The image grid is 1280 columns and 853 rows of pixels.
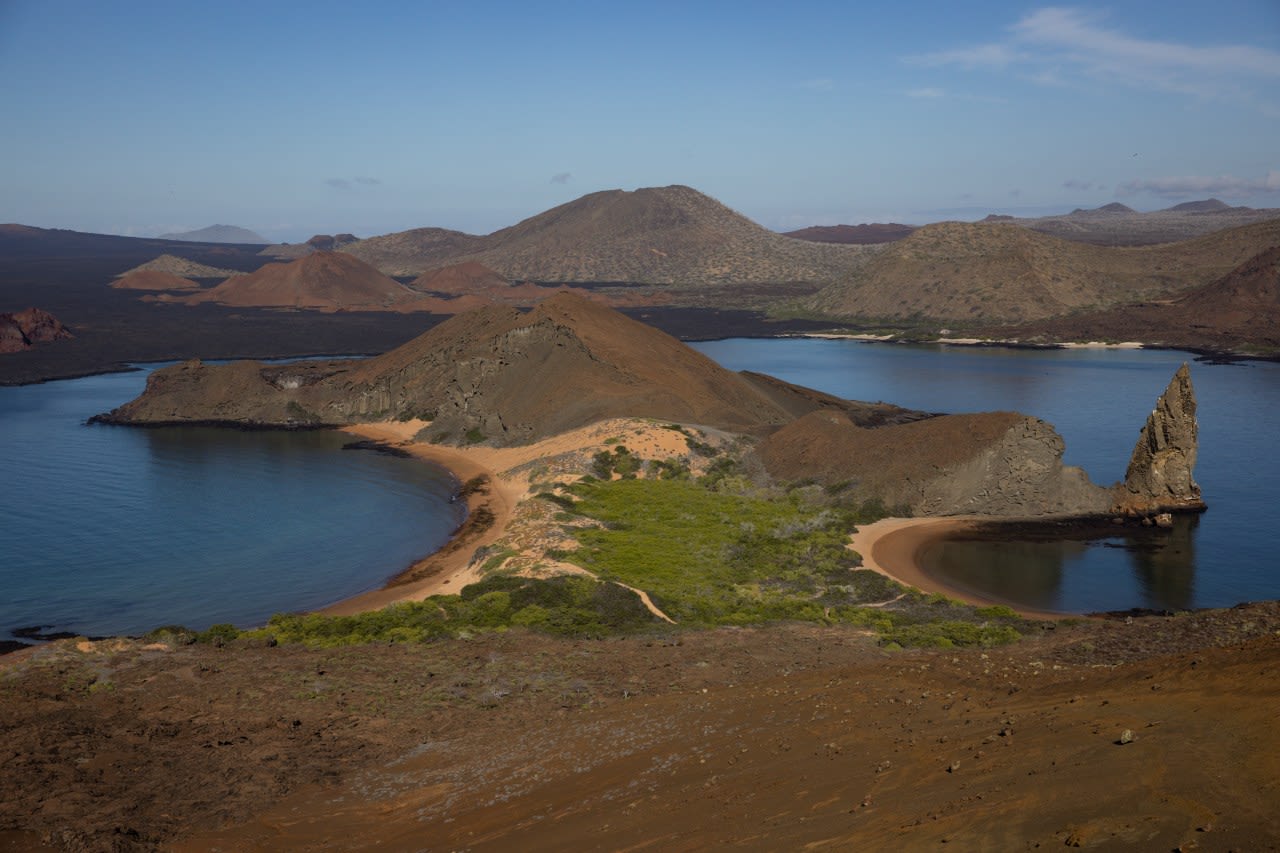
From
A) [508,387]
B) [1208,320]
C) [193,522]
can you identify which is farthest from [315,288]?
[1208,320]

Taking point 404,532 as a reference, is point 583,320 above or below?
above

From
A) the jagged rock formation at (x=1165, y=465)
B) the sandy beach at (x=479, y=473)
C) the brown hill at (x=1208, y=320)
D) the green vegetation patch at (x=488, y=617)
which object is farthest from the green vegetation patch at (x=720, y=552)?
the brown hill at (x=1208, y=320)

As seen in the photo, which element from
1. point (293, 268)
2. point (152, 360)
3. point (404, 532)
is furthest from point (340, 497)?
point (293, 268)

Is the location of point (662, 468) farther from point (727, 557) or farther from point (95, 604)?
point (95, 604)

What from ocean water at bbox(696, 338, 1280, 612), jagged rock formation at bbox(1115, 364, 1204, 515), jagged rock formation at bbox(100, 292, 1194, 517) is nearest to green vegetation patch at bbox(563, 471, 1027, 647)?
jagged rock formation at bbox(100, 292, 1194, 517)

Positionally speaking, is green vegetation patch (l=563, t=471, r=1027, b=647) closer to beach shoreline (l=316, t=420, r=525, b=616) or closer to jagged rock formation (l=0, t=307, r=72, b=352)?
beach shoreline (l=316, t=420, r=525, b=616)
